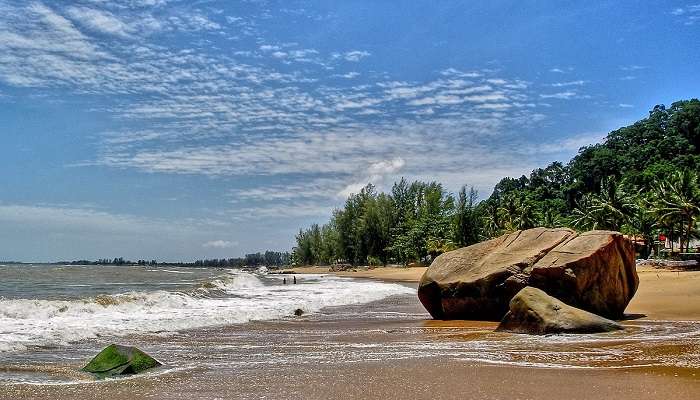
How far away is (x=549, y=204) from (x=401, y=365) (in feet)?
337

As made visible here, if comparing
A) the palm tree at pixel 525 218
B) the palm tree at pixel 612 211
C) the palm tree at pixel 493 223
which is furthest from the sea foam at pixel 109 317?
the palm tree at pixel 493 223

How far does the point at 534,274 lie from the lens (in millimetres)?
13352

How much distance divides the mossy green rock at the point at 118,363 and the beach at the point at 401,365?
270mm

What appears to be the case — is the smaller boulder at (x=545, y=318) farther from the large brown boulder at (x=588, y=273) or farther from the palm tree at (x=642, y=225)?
the palm tree at (x=642, y=225)

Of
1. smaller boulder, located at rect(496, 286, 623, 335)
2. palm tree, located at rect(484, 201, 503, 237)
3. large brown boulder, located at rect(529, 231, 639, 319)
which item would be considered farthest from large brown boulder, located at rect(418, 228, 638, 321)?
palm tree, located at rect(484, 201, 503, 237)

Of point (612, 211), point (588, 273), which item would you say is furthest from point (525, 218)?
point (588, 273)

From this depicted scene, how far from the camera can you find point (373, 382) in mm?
6828

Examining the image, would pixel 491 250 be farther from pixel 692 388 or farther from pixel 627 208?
pixel 627 208

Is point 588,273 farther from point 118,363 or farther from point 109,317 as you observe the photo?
point 109,317

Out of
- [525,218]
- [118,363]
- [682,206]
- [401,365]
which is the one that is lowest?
[401,365]

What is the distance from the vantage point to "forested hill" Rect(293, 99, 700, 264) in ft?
205

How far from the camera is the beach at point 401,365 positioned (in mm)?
6277

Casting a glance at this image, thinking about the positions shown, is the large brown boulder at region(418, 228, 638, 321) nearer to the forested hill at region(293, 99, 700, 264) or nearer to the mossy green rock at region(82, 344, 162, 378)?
the mossy green rock at region(82, 344, 162, 378)

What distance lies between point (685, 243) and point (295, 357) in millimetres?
50506
